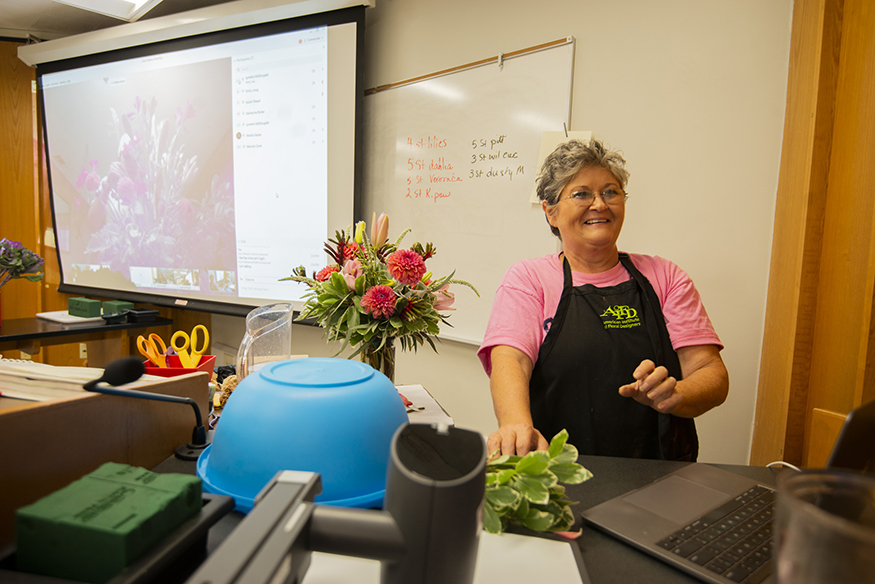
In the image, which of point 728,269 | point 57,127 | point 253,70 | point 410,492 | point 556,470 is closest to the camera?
point 410,492

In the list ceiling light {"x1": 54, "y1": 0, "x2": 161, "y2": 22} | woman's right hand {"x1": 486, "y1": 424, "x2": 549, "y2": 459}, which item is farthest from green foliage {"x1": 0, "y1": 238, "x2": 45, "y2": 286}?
woman's right hand {"x1": 486, "y1": 424, "x2": 549, "y2": 459}

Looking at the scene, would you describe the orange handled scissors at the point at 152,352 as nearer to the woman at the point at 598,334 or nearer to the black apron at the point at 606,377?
the woman at the point at 598,334

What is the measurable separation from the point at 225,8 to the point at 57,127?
173 centimetres

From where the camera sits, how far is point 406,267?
3.26 ft

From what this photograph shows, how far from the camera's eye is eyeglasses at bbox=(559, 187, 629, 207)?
4.27ft

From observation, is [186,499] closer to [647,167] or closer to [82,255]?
[647,167]

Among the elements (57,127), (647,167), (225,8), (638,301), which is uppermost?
(225,8)

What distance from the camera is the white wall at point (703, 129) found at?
1510mm

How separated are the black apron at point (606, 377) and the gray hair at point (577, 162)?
0.33 m

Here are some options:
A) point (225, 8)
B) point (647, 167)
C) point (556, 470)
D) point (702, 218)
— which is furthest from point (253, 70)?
point (556, 470)

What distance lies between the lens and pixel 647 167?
1714 millimetres

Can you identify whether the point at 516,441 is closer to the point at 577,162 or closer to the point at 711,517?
→ the point at 711,517

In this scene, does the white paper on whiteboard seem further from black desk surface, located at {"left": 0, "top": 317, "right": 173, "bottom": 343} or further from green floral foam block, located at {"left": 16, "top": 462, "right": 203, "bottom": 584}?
black desk surface, located at {"left": 0, "top": 317, "right": 173, "bottom": 343}

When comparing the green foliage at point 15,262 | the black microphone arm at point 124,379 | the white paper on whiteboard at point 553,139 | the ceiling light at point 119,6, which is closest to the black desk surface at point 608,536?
the black microphone arm at point 124,379
